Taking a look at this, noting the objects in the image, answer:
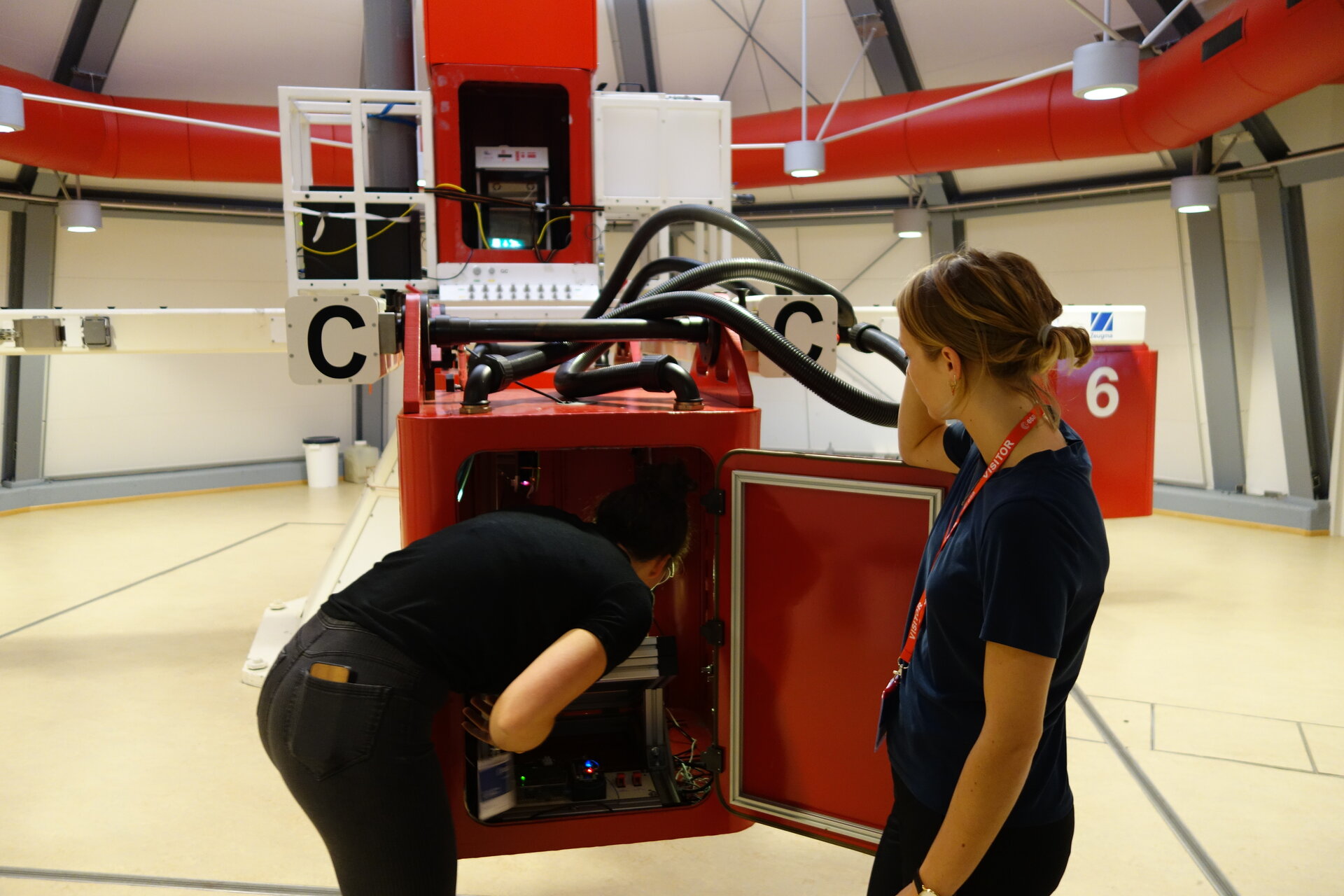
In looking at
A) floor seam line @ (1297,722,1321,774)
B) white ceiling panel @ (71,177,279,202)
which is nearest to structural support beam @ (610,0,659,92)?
white ceiling panel @ (71,177,279,202)

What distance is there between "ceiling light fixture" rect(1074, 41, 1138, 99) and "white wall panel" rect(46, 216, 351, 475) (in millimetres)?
8260

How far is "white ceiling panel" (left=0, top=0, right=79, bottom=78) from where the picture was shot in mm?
7387

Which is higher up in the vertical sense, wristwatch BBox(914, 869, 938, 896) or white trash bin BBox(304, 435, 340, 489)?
white trash bin BBox(304, 435, 340, 489)

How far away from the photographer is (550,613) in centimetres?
174

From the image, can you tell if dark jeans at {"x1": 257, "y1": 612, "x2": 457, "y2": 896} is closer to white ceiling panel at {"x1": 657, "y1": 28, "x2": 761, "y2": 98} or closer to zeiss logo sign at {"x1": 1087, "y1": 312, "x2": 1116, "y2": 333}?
zeiss logo sign at {"x1": 1087, "y1": 312, "x2": 1116, "y2": 333}

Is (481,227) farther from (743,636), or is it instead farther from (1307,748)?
(1307,748)

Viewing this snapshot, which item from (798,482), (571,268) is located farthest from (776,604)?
(571,268)

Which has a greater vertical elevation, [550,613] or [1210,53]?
[1210,53]

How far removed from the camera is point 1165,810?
3252mm

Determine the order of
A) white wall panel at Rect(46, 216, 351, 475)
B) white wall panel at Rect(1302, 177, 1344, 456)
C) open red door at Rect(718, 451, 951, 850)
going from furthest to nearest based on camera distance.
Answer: white wall panel at Rect(46, 216, 351, 475) → white wall panel at Rect(1302, 177, 1344, 456) → open red door at Rect(718, 451, 951, 850)

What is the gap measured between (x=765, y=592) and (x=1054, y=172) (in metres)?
8.03

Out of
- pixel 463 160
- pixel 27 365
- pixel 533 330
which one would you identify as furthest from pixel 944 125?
pixel 27 365

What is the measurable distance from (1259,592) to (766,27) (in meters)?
6.19

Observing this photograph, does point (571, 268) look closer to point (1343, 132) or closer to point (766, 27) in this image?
point (766, 27)
